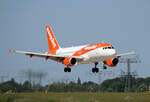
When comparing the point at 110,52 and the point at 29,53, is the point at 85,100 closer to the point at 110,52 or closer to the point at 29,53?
the point at 110,52

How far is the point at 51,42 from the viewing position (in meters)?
108

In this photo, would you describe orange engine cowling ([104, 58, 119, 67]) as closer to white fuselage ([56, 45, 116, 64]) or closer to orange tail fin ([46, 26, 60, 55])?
A: white fuselage ([56, 45, 116, 64])

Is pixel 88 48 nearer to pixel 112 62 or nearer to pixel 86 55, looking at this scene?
pixel 86 55

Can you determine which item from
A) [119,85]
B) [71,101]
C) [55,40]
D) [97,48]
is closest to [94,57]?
[97,48]

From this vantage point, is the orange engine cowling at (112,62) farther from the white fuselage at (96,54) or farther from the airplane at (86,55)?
the white fuselage at (96,54)

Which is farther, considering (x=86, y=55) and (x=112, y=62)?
(x=112, y=62)

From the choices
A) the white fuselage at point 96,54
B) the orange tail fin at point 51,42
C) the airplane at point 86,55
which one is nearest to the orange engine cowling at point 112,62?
the airplane at point 86,55

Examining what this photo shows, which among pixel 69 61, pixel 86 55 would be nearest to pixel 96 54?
pixel 86 55

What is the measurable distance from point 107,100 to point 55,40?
48.8 metres

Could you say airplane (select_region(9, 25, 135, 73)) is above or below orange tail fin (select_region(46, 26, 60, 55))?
below

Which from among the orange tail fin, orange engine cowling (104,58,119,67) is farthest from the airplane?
the orange tail fin

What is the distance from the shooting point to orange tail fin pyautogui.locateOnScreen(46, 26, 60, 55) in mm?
104181

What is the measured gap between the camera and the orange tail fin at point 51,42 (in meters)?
104

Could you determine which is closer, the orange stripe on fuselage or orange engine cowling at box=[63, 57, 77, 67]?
the orange stripe on fuselage
